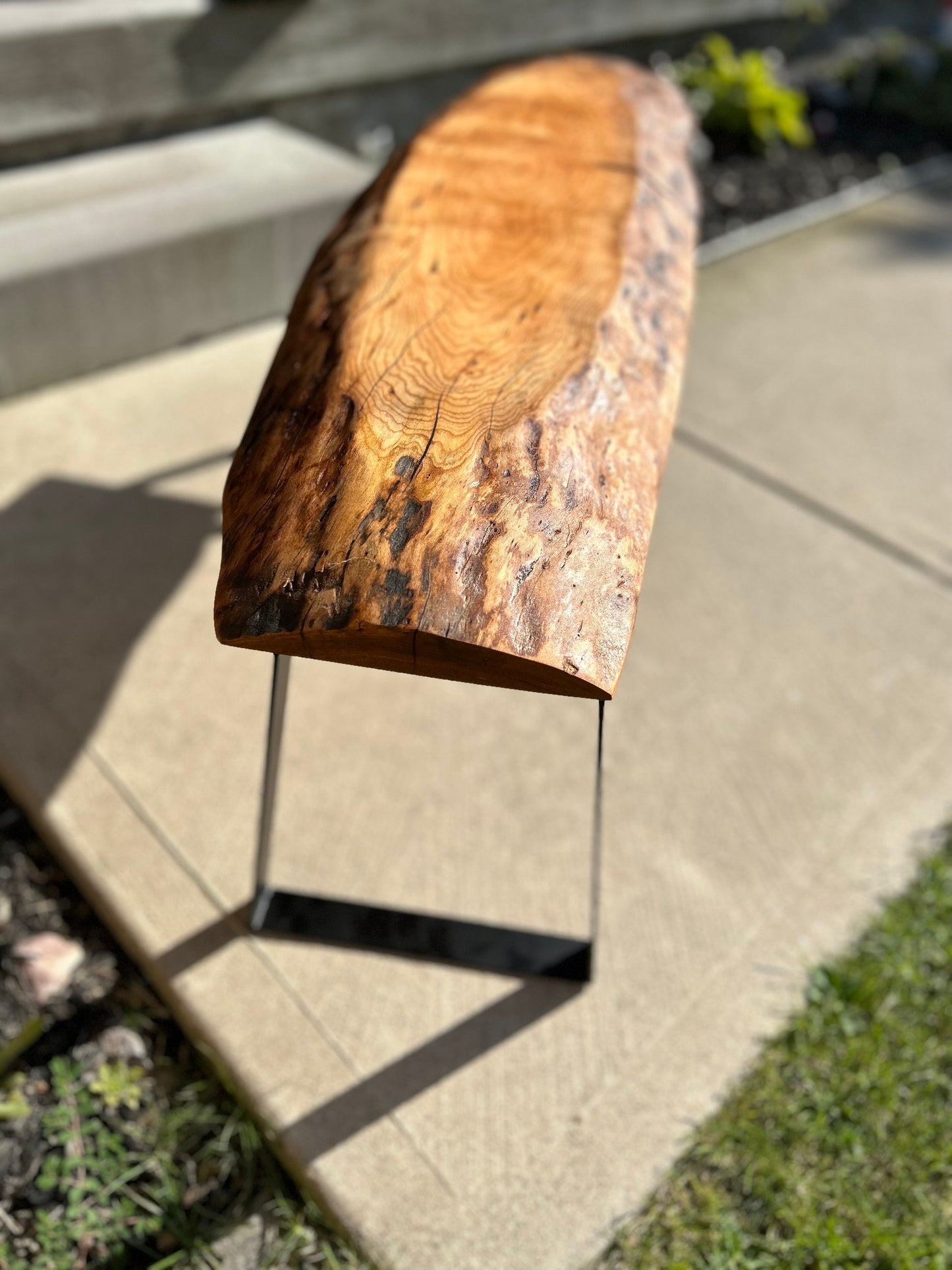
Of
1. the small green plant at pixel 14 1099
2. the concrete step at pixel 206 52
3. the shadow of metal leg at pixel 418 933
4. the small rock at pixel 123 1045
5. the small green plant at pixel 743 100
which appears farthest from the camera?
the small green plant at pixel 743 100

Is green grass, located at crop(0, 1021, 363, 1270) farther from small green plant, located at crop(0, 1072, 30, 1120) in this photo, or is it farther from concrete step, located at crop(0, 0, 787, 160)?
concrete step, located at crop(0, 0, 787, 160)

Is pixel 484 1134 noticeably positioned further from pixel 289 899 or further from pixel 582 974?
pixel 289 899

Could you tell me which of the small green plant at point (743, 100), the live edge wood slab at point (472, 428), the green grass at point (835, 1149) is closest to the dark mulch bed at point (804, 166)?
the small green plant at point (743, 100)

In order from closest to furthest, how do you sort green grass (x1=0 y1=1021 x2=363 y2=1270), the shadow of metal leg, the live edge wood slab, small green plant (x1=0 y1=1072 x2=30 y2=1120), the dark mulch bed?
the live edge wood slab
green grass (x1=0 y1=1021 x2=363 y2=1270)
small green plant (x1=0 y1=1072 x2=30 y2=1120)
the shadow of metal leg
the dark mulch bed

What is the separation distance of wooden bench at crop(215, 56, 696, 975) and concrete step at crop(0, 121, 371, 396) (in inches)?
53.5

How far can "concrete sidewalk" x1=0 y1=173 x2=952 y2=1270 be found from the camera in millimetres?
1758

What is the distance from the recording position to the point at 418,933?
6.55 ft

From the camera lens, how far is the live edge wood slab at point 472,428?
1332mm

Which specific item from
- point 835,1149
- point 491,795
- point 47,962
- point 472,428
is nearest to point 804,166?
point 491,795

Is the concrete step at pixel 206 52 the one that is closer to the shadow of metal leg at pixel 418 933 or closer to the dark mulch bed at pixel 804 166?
the dark mulch bed at pixel 804 166

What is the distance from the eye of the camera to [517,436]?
1.50m

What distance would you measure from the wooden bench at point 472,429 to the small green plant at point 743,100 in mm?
3542

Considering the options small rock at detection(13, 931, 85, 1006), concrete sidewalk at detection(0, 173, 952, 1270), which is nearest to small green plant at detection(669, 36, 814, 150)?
concrete sidewalk at detection(0, 173, 952, 1270)

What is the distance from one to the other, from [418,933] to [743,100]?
476 centimetres
